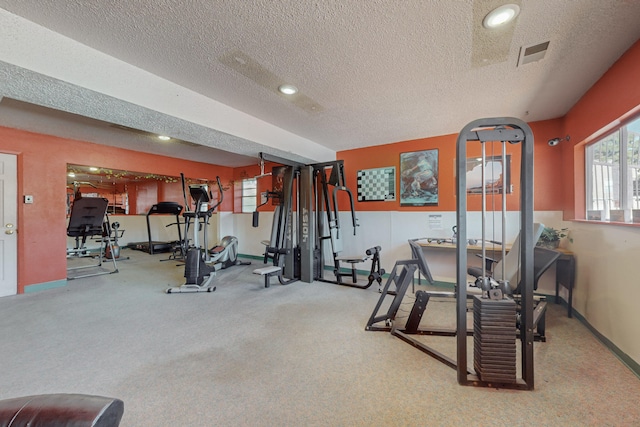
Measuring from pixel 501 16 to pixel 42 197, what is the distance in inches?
238

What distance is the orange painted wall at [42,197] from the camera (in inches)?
154

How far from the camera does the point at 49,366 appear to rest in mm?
2043

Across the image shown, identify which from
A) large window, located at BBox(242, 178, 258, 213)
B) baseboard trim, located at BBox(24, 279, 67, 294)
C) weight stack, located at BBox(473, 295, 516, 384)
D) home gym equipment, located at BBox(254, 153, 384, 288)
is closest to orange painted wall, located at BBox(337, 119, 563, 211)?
home gym equipment, located at BBox(254, 153, 384, 288)

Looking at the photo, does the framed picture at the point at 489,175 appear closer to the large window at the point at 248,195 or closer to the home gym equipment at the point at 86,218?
the large window at the point at 248,195

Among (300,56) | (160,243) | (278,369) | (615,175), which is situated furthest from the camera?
(160,243)

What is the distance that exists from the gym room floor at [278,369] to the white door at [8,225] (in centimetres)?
62

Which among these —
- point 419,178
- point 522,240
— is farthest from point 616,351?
point 419,178

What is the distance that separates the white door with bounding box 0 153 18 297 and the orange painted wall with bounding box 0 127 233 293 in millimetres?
54

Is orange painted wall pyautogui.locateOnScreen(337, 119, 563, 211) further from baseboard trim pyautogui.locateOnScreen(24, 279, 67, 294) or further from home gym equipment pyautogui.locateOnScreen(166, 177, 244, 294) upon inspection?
baseboard trim pyautogui.locateOnScreen(24, 279, 67, 294)

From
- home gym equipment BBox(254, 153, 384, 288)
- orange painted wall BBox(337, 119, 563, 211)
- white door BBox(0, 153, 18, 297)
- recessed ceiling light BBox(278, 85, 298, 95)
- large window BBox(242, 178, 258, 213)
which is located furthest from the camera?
large window BBox(242, 178, 258, 213)

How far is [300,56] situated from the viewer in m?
2.16

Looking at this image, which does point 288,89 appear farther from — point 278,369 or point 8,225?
point 8,225

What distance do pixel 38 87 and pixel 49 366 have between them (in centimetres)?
217

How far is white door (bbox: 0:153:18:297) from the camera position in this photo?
3.78 meters
